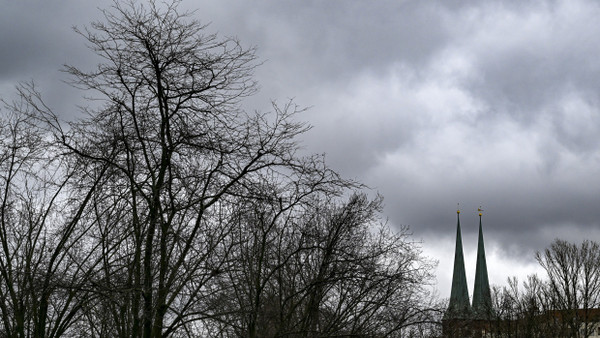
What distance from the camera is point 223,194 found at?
1137cm

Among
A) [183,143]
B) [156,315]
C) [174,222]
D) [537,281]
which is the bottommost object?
[156,315]

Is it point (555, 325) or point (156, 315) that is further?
point (555, 325)

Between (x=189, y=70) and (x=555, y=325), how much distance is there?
52.7 metres

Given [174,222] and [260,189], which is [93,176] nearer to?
[174,222]

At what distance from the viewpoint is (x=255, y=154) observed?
11.3 metres

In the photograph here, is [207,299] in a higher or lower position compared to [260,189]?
lower

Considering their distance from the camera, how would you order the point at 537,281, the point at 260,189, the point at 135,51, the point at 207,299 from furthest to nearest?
the point at 537,281 < the point at 207,299 < the point at 260,189 < the point at 135,51

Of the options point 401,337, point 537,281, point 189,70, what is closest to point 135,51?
point 189,70

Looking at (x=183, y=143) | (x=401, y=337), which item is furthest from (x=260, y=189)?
(x=401, y=337)

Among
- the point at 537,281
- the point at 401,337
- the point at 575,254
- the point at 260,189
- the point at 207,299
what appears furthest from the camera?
the point at 537,281

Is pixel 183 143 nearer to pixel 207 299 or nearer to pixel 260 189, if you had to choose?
pixel 260 189

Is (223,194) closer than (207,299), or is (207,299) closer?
(223,194)

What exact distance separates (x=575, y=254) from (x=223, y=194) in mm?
50992

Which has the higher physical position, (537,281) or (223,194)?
(537,281)
